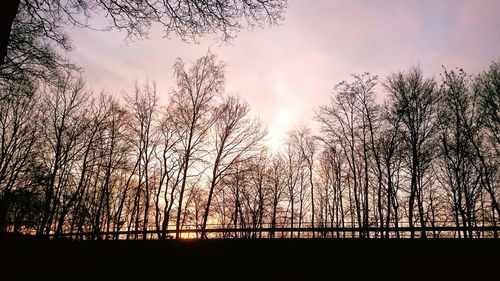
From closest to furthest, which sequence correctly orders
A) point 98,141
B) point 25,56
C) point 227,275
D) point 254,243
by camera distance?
point 25,56 < point 227,275 < point 254,243 < point 98,141

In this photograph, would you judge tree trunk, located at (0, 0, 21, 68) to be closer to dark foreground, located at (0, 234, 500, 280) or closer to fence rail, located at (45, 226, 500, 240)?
dark foreground, located at (0, 234, 500, 280)

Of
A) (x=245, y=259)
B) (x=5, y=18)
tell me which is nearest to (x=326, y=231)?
(x=245, y=259)

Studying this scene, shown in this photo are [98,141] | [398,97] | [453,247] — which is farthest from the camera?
[98,141]

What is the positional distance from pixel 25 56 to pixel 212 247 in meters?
10.3

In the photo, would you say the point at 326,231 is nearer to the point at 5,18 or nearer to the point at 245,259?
the point at 245,259

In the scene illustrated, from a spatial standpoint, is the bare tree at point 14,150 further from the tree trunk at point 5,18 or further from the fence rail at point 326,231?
the tree trunk at point 5,18

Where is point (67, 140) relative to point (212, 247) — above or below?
above

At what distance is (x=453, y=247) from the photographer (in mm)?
11953

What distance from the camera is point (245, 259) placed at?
14.1 m

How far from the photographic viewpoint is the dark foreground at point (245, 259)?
11078 millimetres

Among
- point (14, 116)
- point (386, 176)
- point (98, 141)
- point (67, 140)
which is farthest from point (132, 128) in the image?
point (386, 176)

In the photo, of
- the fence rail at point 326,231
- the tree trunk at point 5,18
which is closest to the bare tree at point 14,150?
the fence rail at point 326,231

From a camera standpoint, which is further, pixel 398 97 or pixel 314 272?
pixel 398 97

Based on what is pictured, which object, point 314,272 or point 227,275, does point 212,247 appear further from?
point 314,272
